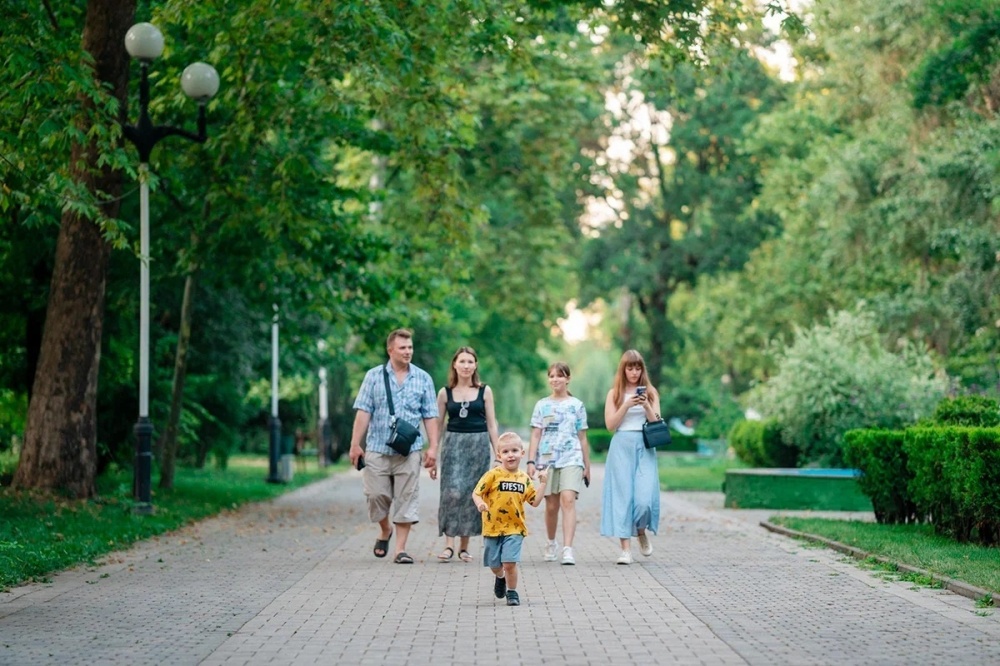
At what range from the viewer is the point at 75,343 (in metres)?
19.9

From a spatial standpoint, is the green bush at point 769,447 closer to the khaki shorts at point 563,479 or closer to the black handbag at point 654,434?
the black handbag at point 654,434

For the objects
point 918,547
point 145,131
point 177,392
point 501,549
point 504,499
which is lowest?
point 918,547

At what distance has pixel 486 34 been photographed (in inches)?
852

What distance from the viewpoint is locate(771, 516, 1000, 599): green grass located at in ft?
40.1

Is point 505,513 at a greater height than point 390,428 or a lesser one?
lesser

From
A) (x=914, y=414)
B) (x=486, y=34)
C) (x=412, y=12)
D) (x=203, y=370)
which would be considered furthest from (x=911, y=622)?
(x=203, y=370)

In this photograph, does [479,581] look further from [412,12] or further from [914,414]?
[914,414]

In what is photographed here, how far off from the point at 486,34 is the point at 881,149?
17.9 m

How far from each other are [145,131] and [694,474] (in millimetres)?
21931

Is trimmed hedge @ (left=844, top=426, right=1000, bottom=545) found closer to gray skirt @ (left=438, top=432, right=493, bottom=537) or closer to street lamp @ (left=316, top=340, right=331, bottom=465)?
gray skirt @ (left=438, top=432, right=493, bottom=537)

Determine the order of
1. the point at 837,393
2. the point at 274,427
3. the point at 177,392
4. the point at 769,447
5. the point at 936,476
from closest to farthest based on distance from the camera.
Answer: the point at 936,476 → the point at 177,392 → the point at 837,393 → the point at 769,447 → the point at 274,427

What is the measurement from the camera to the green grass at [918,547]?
12.2m

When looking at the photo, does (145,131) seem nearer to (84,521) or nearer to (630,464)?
(84,521)

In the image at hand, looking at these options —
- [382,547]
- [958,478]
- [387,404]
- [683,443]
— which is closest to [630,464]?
[387,404]
